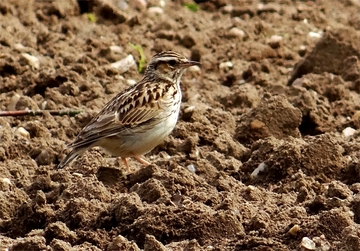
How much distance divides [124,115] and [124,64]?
3.16 metres

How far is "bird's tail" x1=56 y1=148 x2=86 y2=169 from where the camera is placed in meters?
9.54

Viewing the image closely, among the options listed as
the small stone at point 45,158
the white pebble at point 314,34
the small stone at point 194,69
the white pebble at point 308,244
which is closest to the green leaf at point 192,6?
the white pebble at point 314,34

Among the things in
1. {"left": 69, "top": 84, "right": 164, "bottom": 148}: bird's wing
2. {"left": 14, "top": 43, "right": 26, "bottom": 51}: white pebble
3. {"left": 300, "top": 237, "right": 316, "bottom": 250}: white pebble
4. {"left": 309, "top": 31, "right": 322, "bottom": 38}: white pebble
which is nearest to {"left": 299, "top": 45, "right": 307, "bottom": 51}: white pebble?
{"left": 309, "top": 31, "right": 322, "bottom": 38}: white pebble

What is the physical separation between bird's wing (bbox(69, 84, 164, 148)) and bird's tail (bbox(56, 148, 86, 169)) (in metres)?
0.18

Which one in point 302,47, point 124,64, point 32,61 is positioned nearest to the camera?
point 32,61

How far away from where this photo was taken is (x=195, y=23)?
1538cm

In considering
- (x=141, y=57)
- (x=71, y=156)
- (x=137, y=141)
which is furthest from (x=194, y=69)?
(x=71, y=156)

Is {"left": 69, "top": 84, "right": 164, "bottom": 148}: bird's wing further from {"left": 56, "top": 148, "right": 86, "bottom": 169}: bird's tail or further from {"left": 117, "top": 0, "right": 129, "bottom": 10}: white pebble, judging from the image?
{"left": 117, "top": 0, "right": 129, "bottom": 10}: white pebble

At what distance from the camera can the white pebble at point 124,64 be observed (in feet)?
43.5

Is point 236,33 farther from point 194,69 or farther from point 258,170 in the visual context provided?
point 258,170

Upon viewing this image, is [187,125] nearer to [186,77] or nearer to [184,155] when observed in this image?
[184,155]

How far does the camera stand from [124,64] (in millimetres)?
13367

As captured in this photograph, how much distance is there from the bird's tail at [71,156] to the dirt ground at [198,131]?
142mm

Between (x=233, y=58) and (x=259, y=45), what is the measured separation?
0.53 meters
